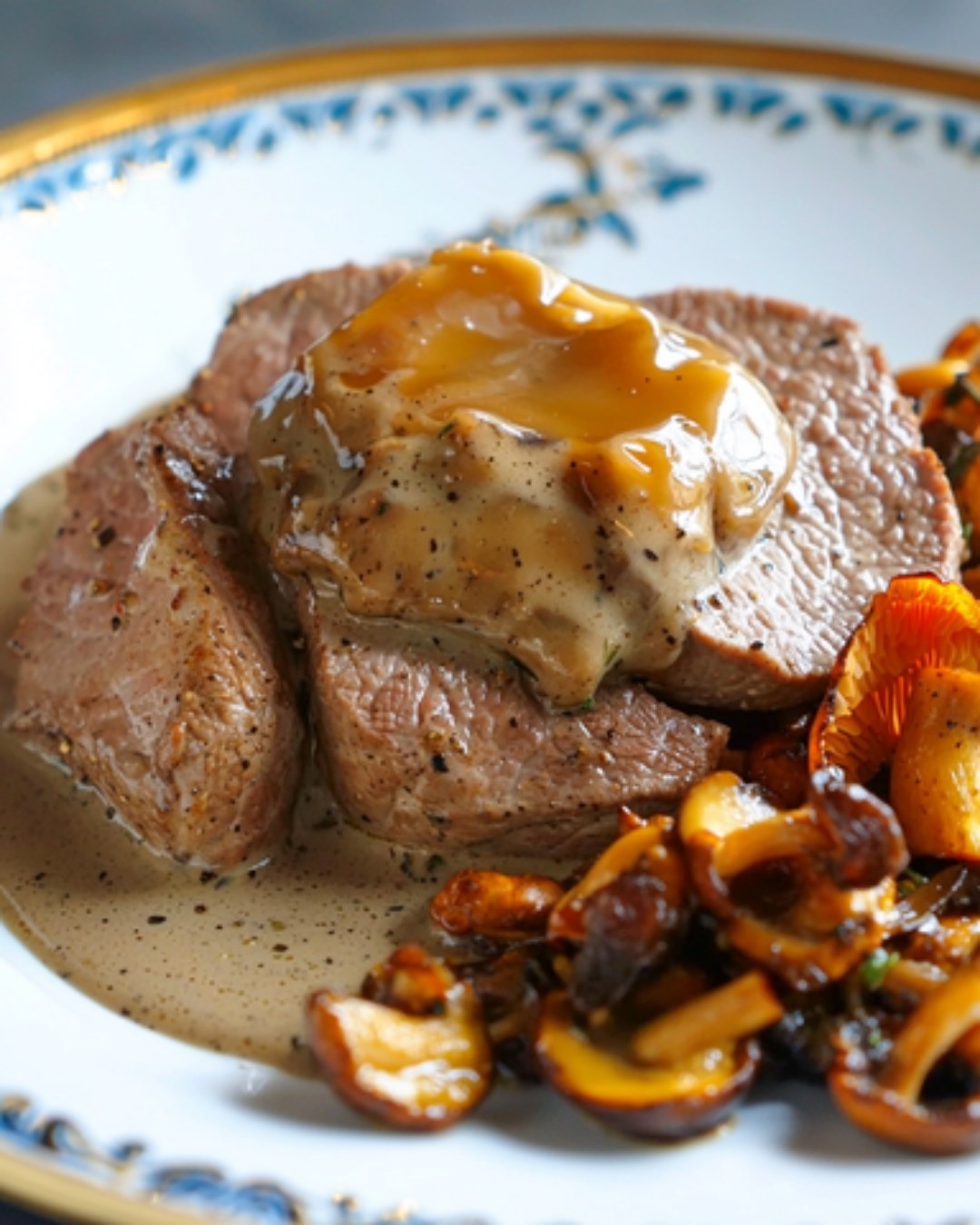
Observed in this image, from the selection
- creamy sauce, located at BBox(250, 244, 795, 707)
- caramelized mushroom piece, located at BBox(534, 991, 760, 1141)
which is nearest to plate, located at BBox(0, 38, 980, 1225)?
creamy sauce, located at BBox(250, 244, 795, 707)

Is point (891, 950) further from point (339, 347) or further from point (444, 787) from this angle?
point (339, 347)

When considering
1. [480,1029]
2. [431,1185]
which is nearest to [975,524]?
[480,1029]

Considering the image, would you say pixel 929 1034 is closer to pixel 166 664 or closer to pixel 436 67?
pixel 166 664

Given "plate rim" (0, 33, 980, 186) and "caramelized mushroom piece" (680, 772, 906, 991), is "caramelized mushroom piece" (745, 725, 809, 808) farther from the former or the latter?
"plate rim" (0, 33, 980, 186)

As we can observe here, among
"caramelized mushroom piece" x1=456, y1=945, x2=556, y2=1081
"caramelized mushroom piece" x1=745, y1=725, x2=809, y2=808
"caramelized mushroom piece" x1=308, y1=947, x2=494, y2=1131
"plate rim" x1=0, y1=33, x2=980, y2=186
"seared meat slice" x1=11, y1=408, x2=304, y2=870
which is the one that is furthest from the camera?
"plate rim" x1=0, y1=33, x2=980, y2=186

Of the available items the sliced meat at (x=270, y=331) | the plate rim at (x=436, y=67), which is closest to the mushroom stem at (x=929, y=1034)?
the sliced meat at (x=270, y=331)
